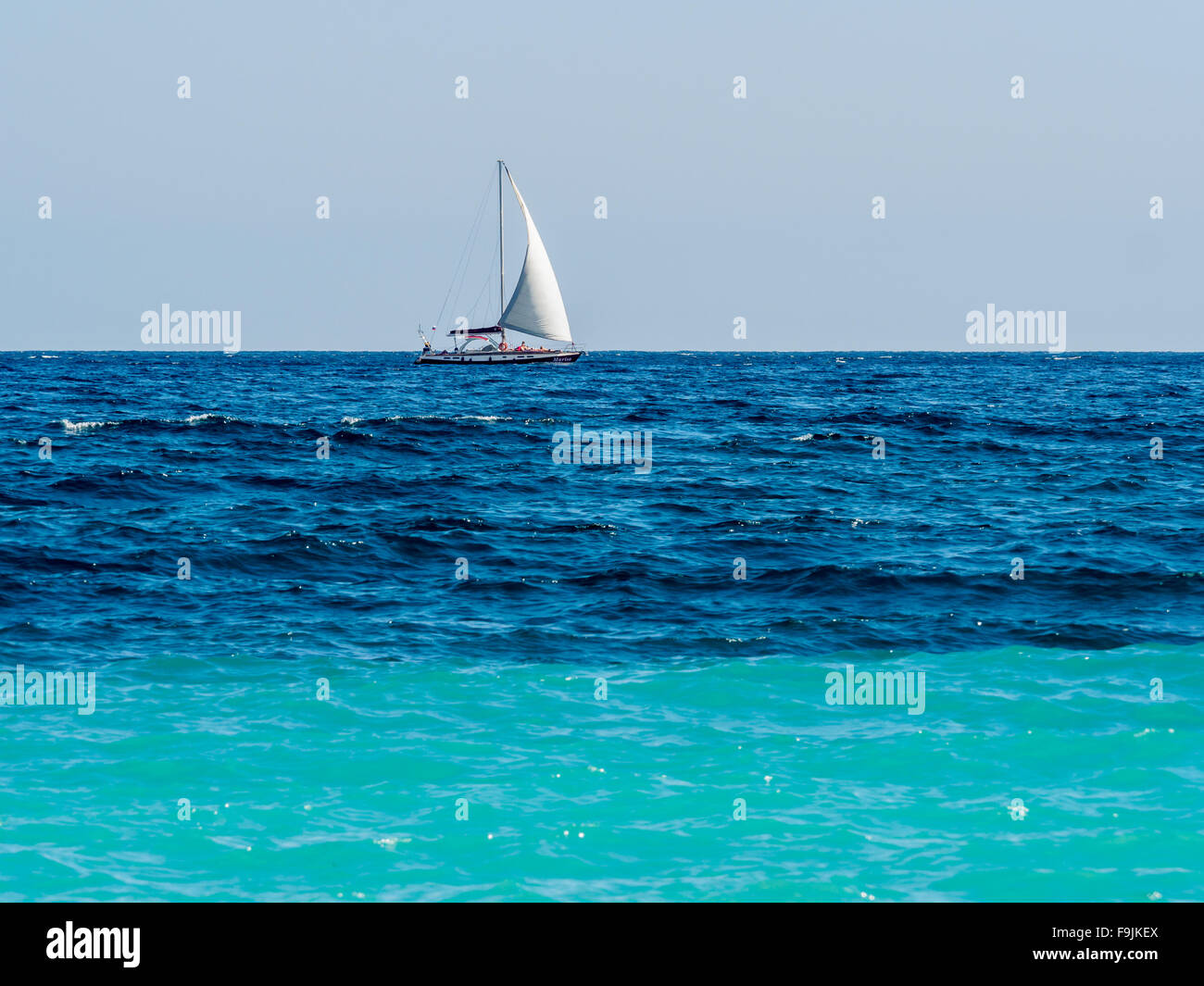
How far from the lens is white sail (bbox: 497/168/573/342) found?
111812 millimetres

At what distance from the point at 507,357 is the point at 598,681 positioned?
355ft

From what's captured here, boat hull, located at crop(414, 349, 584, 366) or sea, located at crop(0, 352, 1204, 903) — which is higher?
boat hull, located at crop(414, 349, 584, 366)

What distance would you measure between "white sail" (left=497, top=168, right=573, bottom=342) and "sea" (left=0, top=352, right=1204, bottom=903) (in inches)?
3155

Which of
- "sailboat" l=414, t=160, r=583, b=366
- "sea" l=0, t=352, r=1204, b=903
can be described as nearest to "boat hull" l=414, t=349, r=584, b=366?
"sailboat" l=414, t=160, r=583, b=366

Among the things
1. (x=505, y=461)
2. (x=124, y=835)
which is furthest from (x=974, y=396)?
(x=124, y=835)

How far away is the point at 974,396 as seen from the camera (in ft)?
224

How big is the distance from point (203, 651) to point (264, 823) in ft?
19.4

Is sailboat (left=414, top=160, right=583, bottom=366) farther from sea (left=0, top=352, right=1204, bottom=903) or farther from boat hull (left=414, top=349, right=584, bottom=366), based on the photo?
sea (left=0, top=352, right=1204, bottom=903)

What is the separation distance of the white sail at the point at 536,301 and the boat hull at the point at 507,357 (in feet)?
19.9

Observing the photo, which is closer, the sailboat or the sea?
the sea

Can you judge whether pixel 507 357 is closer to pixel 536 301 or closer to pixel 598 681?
pixel 536 301

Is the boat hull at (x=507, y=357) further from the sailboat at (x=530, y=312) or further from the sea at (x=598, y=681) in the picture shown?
the sea at (x=598, y=681)

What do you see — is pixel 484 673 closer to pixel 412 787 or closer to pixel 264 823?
pixel 412 787

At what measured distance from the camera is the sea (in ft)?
34.6
